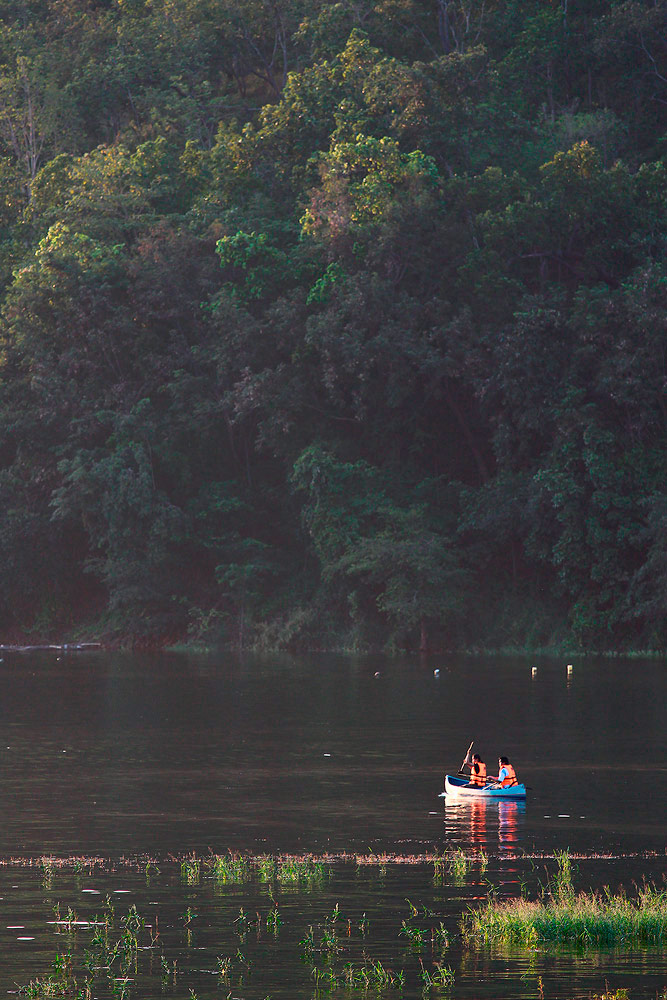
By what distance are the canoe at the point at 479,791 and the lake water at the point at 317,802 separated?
25 centimetres

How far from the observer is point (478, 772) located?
2897 cm

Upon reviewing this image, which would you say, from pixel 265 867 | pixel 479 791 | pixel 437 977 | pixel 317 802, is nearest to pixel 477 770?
pixel 479 791

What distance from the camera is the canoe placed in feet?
92.0

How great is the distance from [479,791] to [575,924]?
10745mm

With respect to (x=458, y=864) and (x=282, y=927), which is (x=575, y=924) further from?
(x=458, y=864)

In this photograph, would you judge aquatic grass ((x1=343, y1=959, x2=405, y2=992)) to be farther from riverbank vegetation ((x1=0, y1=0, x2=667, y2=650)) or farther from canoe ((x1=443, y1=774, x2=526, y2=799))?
riverbank vegetation ((x1=0, y1=0, x2=667, y2=650))

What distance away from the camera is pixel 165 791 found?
29.8 meters

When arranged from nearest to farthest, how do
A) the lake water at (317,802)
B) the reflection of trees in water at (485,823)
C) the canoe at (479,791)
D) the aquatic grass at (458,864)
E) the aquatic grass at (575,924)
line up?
the lake water at (317,802), the aquatic grass at (575,924), the aquatic grass at (458,864), the reflection of trees in water at (485,823), the canoe at (479,791)

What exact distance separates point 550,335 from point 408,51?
20.6 meters

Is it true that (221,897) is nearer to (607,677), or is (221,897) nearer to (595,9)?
(607,677)

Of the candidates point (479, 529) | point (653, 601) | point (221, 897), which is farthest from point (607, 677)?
point (221, 897)

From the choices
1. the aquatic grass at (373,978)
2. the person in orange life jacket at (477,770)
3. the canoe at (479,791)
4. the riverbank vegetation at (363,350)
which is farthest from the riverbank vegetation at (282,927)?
the riverbank vegetation at (363,350)

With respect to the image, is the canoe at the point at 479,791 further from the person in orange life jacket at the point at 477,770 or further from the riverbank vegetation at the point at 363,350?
the riverbank vegetation at the point at 363,350

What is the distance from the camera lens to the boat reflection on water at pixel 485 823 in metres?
24.3
